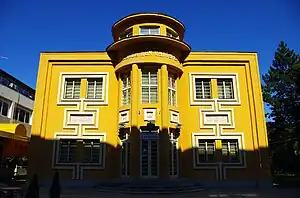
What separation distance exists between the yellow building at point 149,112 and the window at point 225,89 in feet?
0.23

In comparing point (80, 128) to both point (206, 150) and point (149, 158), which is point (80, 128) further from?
point (206, 150)

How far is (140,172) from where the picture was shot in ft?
50.2

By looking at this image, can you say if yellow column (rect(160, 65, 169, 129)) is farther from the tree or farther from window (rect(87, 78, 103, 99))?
the tree

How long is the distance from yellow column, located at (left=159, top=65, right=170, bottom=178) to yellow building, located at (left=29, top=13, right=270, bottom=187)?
2.2 inches

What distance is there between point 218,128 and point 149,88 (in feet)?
17.1

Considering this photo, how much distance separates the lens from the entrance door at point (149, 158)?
15477mm

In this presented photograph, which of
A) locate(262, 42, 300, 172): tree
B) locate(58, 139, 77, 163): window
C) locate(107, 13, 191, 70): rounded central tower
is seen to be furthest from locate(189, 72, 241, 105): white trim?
locate(262, 42, 300, 172): tree

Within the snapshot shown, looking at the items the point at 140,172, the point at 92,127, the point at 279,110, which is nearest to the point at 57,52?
the point at 92,127

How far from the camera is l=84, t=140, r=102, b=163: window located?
1719cm

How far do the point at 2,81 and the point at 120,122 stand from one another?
2022cm

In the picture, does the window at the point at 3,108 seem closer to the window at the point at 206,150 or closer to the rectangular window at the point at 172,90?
the rectangular window at the point at 172,90

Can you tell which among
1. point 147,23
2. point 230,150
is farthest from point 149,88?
point 230,150

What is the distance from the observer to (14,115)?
1220 inches

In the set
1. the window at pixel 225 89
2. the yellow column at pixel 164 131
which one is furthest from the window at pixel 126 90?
the window at pixel 225 89
